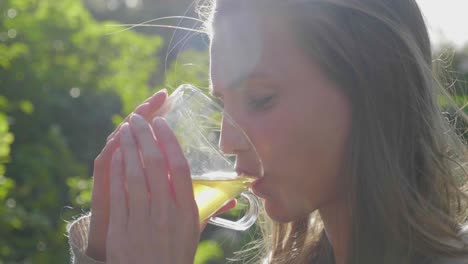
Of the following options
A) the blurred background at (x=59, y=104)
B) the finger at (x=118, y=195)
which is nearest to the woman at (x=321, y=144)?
the finger at (x=118, y=195)

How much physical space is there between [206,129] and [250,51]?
0.30 m

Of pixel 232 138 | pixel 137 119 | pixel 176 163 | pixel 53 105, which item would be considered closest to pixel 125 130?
pixel 137 119

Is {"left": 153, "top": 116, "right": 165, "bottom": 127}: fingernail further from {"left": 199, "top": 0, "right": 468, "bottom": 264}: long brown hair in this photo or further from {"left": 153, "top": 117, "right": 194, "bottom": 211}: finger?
{"left": 199, "top": 0, "right": 468, "bottom": 264}: long brown hair

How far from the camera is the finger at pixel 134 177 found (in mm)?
2322

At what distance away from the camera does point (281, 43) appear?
2.58m

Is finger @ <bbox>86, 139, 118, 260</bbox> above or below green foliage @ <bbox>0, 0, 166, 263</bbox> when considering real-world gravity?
above

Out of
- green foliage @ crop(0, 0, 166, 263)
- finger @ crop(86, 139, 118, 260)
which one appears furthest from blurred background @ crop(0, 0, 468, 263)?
finger @ crop(86, 139, 118, 260)

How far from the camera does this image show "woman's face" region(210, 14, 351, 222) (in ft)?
8.15

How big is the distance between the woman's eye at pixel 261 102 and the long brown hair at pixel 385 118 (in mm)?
220

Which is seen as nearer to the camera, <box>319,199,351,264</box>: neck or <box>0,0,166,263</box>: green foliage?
<box>319,199,351,264</box>: neck

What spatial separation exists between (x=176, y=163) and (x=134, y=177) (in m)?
0.13

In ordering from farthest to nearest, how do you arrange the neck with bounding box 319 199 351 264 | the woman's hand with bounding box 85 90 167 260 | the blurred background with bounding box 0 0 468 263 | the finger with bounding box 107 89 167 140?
the blurred background with bounding box 0 0 468 263
the neck with bounding box 319 199 351 264
the woman's hand with bounding box 85 90 167 260
the finger with bounding box 107 89 167 140

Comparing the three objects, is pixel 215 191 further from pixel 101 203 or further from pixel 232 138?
pixel 101 203

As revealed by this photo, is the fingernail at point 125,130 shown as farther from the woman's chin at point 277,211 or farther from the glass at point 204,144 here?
the woman's chin at point 277,211
